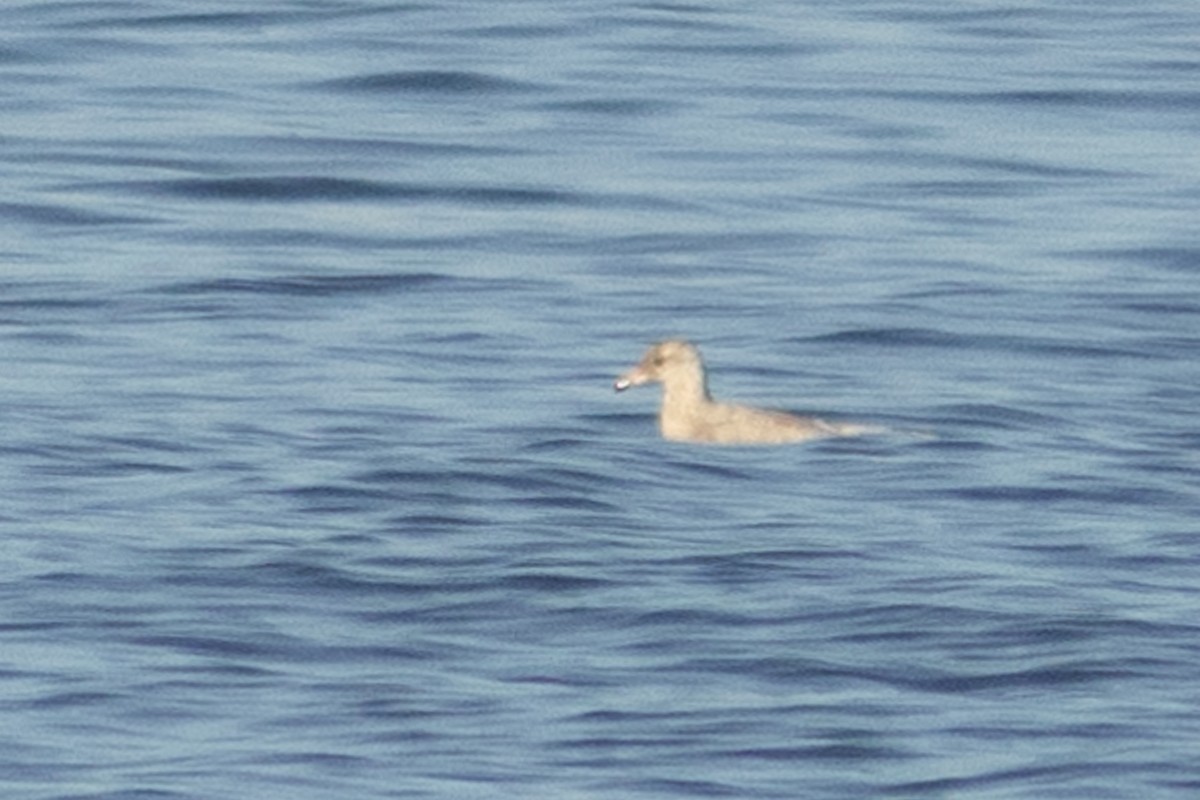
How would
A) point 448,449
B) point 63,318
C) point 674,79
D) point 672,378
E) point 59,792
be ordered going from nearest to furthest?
point 59,792 → point 448,449 → point 672,378 → point 63,318 → point 674,79

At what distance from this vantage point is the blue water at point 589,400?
37.0 ft

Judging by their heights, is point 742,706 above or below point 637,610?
below

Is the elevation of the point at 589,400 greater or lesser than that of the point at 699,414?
greater

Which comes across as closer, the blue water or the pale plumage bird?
the blue water

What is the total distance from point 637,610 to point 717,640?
43 cm

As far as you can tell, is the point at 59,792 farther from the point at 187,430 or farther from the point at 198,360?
the point at 198,360

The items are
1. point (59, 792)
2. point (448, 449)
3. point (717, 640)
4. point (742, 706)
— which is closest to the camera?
point (59, 792)

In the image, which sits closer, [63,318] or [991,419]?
[991,419]

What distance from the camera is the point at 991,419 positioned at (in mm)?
15945

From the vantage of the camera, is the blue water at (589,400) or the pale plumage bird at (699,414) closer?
the blue water at (589,400)

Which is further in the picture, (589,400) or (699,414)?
(589,400)

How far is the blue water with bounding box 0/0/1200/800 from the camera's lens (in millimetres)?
11281

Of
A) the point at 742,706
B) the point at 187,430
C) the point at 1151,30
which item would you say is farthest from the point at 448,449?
Result: the point at 1151,30

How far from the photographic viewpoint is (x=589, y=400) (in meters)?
16.4
